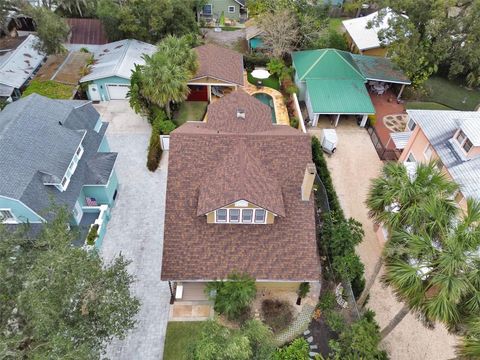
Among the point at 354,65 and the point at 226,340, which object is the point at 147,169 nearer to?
the point at 226,340

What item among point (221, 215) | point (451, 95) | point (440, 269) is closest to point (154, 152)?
point (221, 215)

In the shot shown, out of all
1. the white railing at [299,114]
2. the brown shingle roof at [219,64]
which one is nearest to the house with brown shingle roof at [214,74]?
the brown shingle roof at [219,64]

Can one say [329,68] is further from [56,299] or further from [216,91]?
[56,299]

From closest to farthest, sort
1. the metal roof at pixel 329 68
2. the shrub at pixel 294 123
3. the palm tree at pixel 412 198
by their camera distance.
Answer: the palm tree at pixel 412 198
the shrub at pixel 294 123
the metal roof at pixel 329 68

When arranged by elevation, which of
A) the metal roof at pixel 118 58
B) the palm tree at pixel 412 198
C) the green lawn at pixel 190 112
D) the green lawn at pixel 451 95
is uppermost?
the palm tree at pixel 412 198

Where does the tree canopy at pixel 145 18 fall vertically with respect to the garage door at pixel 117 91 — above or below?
above

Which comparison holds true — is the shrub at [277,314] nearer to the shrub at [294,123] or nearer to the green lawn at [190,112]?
the shrub at [294,123]

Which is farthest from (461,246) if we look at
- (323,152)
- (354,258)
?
(323,152)
